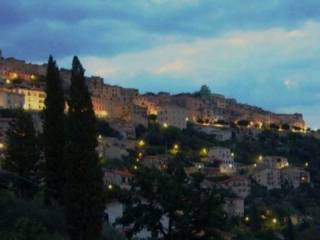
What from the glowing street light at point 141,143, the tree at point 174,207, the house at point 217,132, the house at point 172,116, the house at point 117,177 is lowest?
the house at point 117,177

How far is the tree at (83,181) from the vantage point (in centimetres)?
2142

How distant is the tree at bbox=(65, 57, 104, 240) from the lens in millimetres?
21422

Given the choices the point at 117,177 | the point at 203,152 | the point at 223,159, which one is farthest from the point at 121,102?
the point at 117,177

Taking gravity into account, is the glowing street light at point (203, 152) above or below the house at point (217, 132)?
below

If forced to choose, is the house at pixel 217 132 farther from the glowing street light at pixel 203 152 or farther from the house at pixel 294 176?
the house at pixel 294 176

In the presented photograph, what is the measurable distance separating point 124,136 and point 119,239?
78.7 m

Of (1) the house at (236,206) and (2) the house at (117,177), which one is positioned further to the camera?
(1) the house at (236,206)

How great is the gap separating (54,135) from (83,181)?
16.3 ft

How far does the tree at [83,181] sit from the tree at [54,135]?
2.52 meters

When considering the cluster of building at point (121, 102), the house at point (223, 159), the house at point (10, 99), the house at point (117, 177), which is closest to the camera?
the house at point (117, 177)

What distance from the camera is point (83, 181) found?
21734mm

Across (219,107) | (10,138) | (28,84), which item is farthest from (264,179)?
(10,138)

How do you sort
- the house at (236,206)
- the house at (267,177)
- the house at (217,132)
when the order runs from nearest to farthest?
the house at (236,206), the house at (267,177), the house at (217,132)

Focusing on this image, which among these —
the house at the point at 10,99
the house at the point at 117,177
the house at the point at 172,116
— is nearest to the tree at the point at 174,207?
the house at the point at 117,177
